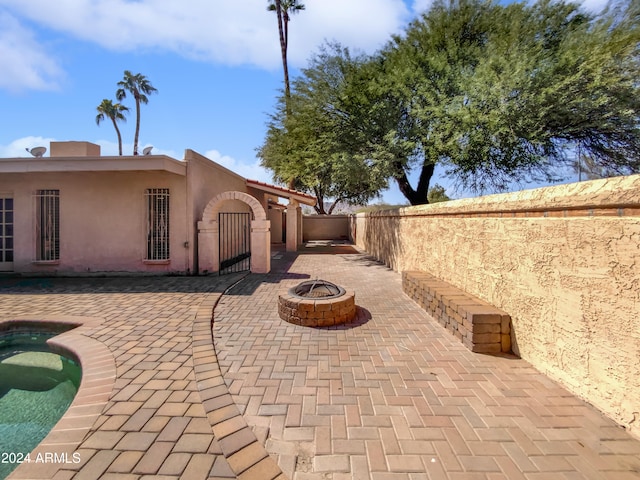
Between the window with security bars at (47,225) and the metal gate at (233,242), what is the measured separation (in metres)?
4.76

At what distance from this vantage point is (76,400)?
9.66ft

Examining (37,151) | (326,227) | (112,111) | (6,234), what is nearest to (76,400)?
(37,151)

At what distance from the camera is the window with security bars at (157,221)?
8875 mm

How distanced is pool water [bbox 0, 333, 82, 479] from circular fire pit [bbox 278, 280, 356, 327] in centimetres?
296

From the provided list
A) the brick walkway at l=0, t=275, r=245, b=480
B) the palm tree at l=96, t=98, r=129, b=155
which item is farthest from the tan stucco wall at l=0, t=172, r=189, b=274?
the palm tree at l=96, t=98, r=129, b=155

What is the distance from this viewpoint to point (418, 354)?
13.1ft

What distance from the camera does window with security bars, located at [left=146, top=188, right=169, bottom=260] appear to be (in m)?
8.88

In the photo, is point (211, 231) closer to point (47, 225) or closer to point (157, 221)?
point (157, 221)

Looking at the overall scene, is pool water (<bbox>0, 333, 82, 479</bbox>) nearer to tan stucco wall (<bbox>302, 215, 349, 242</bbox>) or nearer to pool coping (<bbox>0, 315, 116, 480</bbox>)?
pool coping (<bbox>0, 315, 116, 480</bbox>)

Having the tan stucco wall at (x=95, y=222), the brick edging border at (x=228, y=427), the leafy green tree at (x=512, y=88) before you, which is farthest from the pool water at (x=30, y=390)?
the leafy green tree at (x=512, y=88)

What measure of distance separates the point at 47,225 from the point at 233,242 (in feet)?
18.9

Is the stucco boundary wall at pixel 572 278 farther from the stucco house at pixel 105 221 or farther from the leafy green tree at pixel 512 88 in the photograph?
the stucco house at pixel 105 221

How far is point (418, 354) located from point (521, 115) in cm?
836

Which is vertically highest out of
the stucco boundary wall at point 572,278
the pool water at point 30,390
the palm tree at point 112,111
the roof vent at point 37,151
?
the palm tree at point 112,111
